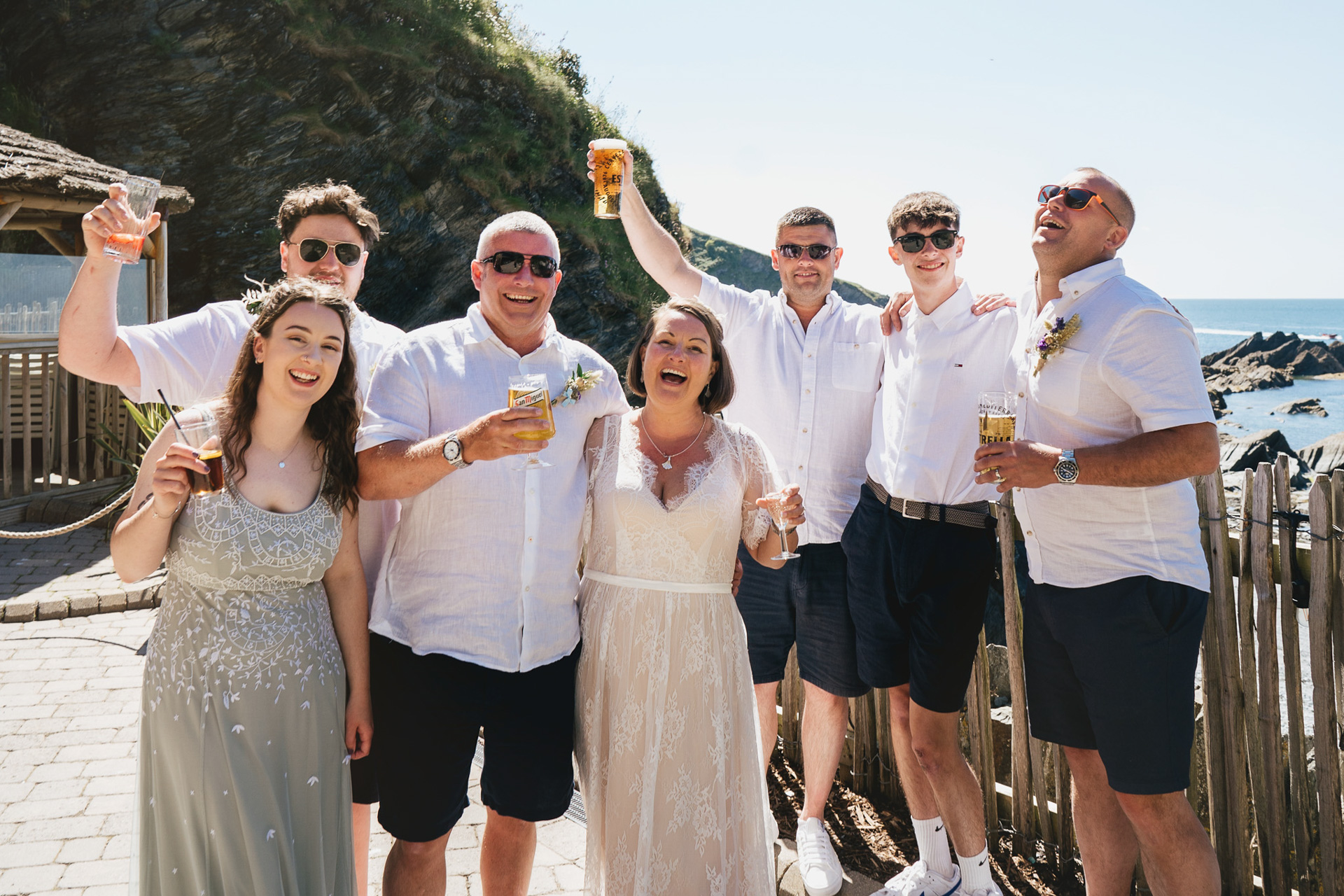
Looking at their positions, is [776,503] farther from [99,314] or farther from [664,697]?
[99,314]

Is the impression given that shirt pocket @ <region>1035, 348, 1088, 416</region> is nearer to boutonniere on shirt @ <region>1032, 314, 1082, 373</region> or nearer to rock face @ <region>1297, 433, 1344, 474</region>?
boutonniere on shirt @ <region>1032, 314, 1082, 373</region>

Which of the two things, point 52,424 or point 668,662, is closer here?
point 668,662

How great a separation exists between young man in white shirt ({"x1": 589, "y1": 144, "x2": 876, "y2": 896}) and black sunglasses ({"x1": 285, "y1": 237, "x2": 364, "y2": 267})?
3.76 feet

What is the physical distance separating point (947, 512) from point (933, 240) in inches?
44.5

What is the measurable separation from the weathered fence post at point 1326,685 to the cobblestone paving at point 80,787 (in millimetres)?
2905

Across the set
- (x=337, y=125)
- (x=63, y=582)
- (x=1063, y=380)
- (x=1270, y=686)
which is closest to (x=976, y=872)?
(x=1270, y=686)

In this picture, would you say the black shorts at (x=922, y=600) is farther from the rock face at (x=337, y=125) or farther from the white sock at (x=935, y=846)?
the rock face at (x=337, y=125)

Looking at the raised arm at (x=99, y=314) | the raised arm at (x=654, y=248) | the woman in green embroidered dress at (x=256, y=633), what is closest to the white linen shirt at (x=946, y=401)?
the raised arm at (x=654, y=248)

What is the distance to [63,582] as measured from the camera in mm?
8156

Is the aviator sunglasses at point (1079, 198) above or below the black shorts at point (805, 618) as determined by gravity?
above

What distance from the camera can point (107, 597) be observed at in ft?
25.1

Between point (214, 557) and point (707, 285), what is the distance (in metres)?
2.72

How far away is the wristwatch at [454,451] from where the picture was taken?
272cm

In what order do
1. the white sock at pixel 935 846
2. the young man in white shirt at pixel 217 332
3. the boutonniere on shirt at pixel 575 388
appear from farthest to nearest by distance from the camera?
the white sock at pixel 935 846 < the boutonniere on shirt at pixel 575 388 < the young man in white shirt at pixel 217 332
